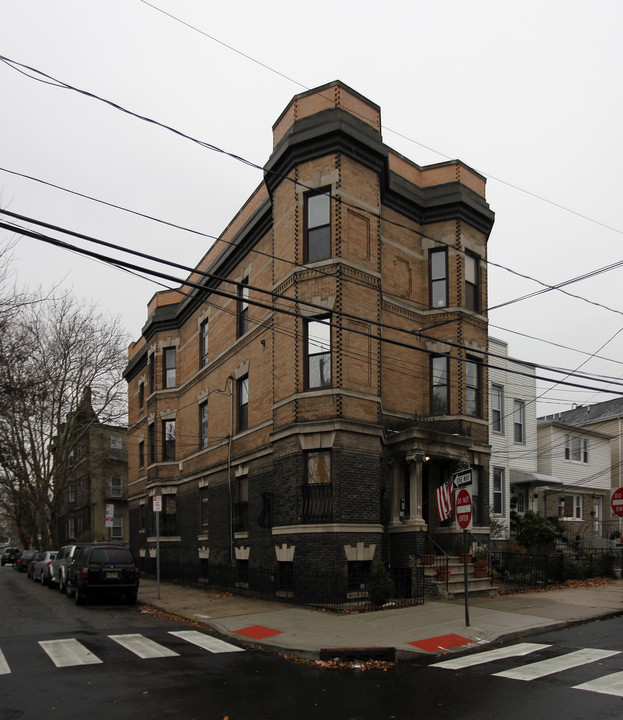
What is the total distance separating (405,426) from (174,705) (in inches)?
→ 508

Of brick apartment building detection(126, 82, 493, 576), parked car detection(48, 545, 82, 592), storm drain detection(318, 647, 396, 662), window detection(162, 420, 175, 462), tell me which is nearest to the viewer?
storm drain detection(318, 647, 396, 662)

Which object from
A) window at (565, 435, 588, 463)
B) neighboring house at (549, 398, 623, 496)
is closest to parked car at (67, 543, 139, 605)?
window at (565, 435, 588, 463)

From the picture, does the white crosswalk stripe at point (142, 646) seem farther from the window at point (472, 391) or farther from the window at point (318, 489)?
the window at point (472, 391)

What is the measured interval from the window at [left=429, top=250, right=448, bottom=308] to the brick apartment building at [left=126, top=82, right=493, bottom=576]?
50 mm

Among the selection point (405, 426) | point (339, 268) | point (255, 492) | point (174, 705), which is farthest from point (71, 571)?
point (174, 705)

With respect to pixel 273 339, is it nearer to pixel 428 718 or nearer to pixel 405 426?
pixel 405 426

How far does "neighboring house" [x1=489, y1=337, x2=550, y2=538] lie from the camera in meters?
29.6

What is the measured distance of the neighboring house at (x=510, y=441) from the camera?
29.6m

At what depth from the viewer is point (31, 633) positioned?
14.3 m

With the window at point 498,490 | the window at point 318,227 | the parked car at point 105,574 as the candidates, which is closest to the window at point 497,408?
the window at point 498,490

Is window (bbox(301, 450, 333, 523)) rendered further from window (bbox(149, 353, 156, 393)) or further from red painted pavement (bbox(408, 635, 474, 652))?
window (bbox(149, 353, 156, 393))

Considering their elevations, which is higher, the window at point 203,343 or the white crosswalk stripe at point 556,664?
the window at point 203,343

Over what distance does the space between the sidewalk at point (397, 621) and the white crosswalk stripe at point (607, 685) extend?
311 centimetres

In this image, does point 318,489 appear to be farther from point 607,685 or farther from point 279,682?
point 607,685
